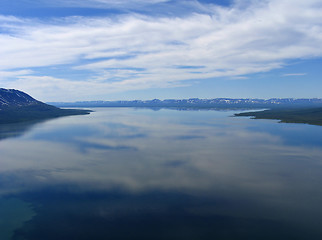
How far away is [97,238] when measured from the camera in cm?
1731

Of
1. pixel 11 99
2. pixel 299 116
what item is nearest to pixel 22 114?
pixel 11 99

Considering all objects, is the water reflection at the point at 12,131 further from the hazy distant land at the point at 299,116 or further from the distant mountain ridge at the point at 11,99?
the distant mountain ridge at the point at 11,99

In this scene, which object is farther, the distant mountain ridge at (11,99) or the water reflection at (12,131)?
the distant mountain ridge at (11,99)

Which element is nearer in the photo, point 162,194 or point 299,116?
point 162,194

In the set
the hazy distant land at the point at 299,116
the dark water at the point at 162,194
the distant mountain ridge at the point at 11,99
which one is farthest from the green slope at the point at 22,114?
the hazy distant land at the point at 299,116

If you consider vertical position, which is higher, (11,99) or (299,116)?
(11,99)

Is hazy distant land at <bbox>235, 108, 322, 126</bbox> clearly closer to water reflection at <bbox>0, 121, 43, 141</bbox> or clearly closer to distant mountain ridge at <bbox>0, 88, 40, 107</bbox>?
water reflection at <bbox>0, 121, 43, 141</bbox>

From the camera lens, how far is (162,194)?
24.0 m

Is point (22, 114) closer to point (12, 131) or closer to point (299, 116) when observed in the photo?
point (12, 131)

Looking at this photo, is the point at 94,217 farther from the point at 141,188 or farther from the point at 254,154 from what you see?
the point at 254,154

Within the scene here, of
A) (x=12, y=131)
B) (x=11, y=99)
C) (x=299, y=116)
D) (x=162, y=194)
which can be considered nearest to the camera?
(x=162, y=194)

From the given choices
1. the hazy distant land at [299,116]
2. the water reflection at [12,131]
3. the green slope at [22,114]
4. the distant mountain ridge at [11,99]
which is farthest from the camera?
the distant mountain ridge at [11,99]

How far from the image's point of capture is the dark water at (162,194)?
719 inches

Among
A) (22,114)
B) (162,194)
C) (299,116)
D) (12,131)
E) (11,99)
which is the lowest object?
(162,194)
